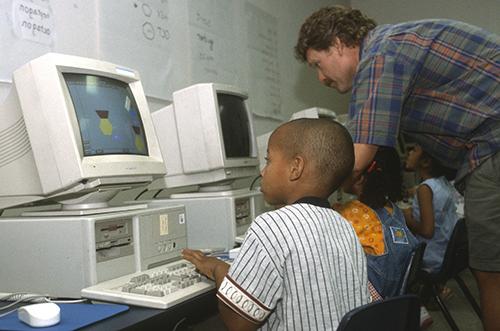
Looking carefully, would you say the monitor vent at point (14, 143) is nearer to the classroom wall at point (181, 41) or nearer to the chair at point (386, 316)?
the classroom wall at point (181, 41)

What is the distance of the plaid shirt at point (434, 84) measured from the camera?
147 centimetres

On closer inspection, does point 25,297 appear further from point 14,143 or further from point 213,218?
point 213,218

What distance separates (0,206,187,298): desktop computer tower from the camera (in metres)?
1.16

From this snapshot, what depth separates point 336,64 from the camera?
1.77 m

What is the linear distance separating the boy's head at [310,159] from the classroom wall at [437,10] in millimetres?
3707

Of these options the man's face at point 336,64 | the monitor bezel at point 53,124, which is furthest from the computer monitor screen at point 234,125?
the monitor bezel at point 53,124

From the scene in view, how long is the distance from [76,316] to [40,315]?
8cm

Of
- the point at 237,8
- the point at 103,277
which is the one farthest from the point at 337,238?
the point at 237,8

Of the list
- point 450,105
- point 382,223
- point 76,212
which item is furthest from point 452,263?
point 76,212

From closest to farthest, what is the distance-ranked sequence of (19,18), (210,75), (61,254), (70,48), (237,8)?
(61,254), (19,18), (70,48), (210,75), (237,8)

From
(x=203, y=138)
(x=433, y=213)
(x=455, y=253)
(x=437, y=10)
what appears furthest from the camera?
(x=437, y=10)

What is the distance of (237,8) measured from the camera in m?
2.96

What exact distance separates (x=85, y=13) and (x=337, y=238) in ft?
4.52

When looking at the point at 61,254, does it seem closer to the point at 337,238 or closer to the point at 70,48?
the point at 337,238
